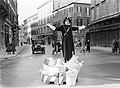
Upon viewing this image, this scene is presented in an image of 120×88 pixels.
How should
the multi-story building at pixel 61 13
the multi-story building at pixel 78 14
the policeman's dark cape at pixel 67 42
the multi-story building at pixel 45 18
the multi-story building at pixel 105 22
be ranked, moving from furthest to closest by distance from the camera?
the multi-story building at pixel 45 18 < the multi-story building at pixel 61 13 < the multi-story building at pixel 78 14 < the multi-story building at pixel 105 22 < the policeman's dark cape at pixel 67 42

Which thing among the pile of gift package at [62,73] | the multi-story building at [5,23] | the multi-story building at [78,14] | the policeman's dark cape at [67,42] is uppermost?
the multi-story building at [78,14]

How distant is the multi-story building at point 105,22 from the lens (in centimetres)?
3522

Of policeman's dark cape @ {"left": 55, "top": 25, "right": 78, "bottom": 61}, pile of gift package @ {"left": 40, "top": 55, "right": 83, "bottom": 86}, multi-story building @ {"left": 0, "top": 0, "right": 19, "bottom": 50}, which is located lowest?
pile of gift package @ {"left": 40, "top": 55, "right": 83, "bottom": 86}

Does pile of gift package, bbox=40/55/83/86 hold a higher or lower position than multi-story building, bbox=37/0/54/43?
lower

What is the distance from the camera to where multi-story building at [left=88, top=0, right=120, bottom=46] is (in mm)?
35225

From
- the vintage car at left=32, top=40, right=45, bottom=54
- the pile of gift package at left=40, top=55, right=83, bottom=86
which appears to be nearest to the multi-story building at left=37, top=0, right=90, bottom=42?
the vintage car at left=32, top=40, right=45, bottom=54

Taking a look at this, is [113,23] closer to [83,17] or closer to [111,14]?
[111,14]

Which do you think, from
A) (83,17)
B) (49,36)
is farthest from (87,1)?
(49,36)

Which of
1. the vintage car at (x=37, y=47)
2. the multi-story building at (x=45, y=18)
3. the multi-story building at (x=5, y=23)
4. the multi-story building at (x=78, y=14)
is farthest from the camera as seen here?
the multi-story building at (x=45, y=18)

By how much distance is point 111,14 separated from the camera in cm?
3753

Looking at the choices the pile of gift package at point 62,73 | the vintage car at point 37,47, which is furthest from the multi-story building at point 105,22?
the pile of gift package at point 62,73

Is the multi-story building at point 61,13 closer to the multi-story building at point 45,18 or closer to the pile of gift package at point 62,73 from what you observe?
the multi-story building at point 45,18

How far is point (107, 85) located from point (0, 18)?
86.4 ft

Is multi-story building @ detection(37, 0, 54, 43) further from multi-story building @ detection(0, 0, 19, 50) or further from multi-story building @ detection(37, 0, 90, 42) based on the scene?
multi-story building @ detection(0, 0, 19, 50)
